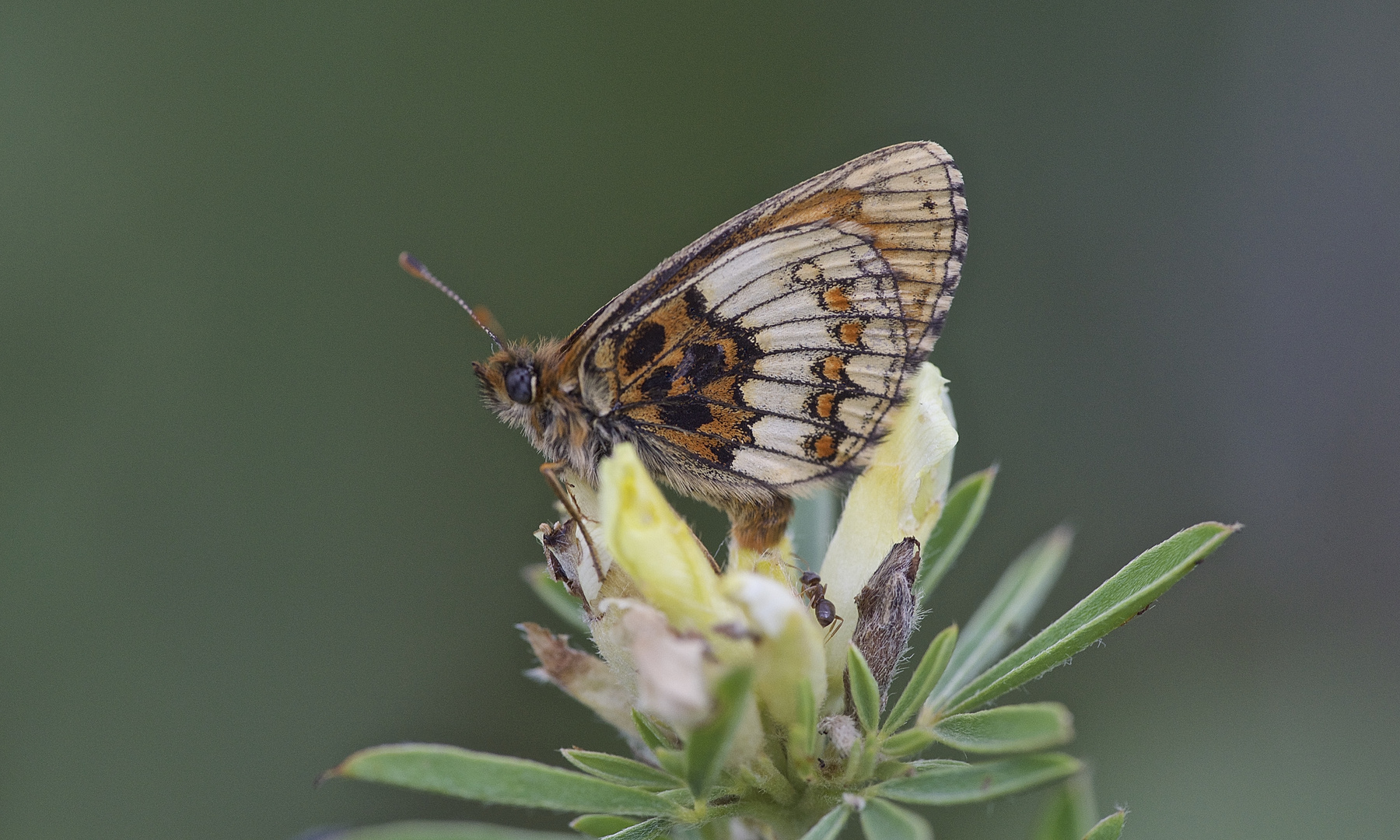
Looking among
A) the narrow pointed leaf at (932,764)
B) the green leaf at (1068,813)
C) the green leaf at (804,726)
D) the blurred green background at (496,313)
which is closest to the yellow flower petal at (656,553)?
the green leaf at (804,726)

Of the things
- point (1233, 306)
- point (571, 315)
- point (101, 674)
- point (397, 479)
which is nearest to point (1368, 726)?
point (1233, 306)

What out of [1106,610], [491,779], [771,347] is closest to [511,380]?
[771,347]

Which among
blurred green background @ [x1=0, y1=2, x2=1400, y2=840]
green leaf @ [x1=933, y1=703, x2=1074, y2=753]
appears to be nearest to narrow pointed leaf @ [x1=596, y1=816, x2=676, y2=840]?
green leaf @ [x1=933, y1=703, x2=1074, y2=753]

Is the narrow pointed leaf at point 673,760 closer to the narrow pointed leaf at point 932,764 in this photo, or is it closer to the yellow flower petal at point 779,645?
the yellow flower petal at point 779,645

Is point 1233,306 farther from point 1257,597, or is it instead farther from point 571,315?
point 571,315

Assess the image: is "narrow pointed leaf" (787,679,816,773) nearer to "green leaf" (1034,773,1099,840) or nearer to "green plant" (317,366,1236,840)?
"green plant" (317,366,1236,840)
